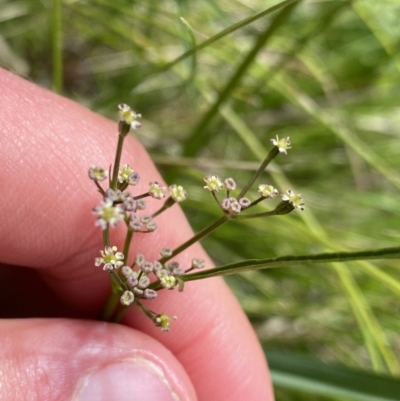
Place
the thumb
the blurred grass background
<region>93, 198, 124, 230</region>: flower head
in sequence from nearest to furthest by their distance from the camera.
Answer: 1. <region>93, 198, 124, 230</region>: flower head
2. the thumb
3. the blurred grass background

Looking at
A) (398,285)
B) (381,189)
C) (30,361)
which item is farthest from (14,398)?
(381,189)

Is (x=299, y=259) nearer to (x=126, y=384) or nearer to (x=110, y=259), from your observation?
(x=110, y=259)

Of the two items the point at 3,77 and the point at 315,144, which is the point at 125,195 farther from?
the point at 315,144

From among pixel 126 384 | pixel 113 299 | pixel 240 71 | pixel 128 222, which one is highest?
pixel 240 71

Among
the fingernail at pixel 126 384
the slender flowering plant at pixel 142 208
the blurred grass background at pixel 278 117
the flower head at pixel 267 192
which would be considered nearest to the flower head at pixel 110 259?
the slender flowering plant at pixel 142 208

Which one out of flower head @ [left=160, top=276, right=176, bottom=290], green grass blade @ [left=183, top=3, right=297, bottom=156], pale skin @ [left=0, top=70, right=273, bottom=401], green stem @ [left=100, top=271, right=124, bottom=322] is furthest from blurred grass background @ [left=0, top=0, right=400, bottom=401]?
flower head @ [left=160, top=276, right=176, bottom=290]

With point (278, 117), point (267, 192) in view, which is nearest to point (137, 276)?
point (267, 192)

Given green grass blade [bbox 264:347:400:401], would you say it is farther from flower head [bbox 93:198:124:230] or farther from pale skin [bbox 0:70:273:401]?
flower head [bbox 93:198:124:230]

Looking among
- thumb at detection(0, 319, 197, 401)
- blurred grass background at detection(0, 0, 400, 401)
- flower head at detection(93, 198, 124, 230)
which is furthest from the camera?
blurred grass background at detection(0, 0, 400, 401)

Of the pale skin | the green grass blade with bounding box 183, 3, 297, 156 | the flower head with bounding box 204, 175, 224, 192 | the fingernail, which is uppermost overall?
the green grass blade with bounding box 183, 3, 297, 156
